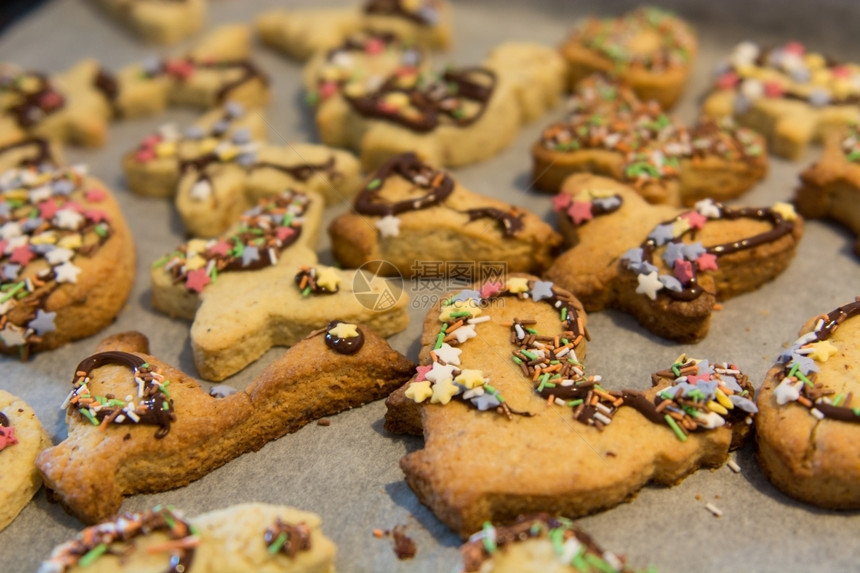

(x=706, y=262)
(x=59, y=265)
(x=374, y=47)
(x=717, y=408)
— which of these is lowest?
(x=59, y=265)

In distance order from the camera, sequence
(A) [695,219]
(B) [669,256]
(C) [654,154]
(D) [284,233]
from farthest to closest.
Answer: (C) [654,154] < (D) [284,233] < (A) [695,219] < (B) [669,256]

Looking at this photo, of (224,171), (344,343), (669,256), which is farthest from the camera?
(224,171)

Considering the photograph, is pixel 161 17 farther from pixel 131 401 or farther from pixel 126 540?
pixel 126 540

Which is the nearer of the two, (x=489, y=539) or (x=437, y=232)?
(x=489, y=539)

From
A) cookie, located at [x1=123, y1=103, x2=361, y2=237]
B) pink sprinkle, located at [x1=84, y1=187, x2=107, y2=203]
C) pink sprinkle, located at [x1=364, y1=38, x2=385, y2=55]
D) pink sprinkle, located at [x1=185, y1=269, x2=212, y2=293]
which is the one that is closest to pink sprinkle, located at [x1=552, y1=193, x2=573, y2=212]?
cookie, located at [x1=123, y1=103, x2=361, y2=237]

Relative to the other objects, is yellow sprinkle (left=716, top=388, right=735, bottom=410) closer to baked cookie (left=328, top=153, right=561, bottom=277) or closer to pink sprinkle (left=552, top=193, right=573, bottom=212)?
baked cookie (left=328, top=153, right=561, bottom=277)

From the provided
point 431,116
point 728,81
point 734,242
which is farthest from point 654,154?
point 431,116

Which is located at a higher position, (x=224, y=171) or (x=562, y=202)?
(x=562, y=202)
